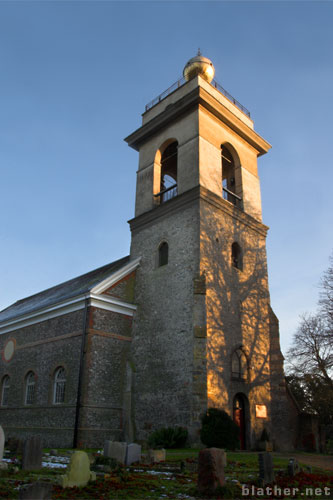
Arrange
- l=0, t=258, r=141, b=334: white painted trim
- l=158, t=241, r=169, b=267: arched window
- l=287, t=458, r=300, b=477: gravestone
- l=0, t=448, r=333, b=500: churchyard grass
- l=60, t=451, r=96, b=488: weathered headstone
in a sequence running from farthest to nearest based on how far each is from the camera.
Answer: l=158, t=241, r=169, b=267: arched window
l=0, t=258, r=141, b=334: white painted trim
l=287, t=458, r=300, b=477: gravestone
l=60, t=451, r=96, b=488: weathered headstone
l=0, t=448, r=333, b=500: churchyard grass

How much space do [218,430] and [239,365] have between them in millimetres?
4015

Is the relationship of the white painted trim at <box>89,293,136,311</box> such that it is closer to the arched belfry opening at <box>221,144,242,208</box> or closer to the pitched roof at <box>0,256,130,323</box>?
the pitched roof at <box>0,256,130,323</box>

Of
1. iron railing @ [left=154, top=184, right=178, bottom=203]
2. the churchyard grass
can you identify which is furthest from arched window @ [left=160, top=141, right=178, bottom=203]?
the churchyard grass

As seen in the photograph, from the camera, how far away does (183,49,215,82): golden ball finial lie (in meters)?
25.9

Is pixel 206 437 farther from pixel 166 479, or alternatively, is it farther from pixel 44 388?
Result: pixel 44 388

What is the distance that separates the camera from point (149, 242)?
74.4 feet

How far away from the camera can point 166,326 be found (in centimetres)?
1944

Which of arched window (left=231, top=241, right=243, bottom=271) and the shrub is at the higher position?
arched window (left=231, top=241, right=243, bottom=271)

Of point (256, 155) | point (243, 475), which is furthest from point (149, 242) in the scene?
point (243, 475)

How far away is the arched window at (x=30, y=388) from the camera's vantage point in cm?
2225

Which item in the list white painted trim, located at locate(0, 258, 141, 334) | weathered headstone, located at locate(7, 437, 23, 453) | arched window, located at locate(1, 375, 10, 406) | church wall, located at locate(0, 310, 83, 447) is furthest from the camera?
arched window, located at locate(1, 375, 10, 406)

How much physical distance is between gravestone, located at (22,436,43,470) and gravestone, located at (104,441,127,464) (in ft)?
6.49

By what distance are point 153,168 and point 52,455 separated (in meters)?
16.5

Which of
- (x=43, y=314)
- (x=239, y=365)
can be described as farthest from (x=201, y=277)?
(x=43, y=314)
